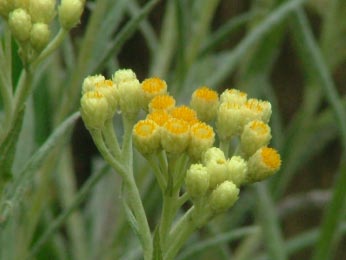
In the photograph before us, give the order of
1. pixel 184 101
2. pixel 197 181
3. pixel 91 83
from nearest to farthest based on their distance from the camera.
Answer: pixel 197 181
pixel 91 83
pixel 184 101

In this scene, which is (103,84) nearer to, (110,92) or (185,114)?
(110,92)

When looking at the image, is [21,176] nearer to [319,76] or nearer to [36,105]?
[36,105]

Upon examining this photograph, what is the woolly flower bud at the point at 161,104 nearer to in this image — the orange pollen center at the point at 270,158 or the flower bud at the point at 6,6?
the orange pollen center at the point at 270,158

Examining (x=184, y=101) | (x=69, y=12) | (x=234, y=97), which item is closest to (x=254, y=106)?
(x=234, y=97)

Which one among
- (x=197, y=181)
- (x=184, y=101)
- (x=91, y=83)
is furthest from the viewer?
(x=184, y=101)

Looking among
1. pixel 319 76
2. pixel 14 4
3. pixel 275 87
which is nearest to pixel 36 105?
pixel 319 76

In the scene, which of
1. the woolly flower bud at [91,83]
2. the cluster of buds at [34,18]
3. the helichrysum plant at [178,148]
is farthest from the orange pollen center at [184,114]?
the cluster of buds at [34,18]

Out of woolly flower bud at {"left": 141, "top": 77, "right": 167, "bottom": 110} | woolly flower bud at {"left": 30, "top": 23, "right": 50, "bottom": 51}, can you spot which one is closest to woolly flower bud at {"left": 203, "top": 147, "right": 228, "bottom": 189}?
woolly flower bud at {"left": 141, "top": 77, "right": 167, "bottom": 110}
